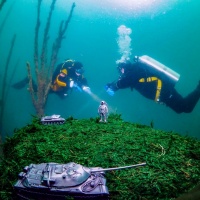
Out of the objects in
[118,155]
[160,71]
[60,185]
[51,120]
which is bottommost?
[60,185]

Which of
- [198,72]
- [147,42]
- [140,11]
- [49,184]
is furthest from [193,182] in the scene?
[140,11]

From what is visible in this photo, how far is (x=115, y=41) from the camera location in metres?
88.7

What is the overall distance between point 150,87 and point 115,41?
80588mm

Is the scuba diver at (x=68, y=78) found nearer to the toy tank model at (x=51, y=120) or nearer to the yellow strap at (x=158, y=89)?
the yellow strap at (x=158, y=89)

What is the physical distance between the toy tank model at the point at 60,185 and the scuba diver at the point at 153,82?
23.7 feet

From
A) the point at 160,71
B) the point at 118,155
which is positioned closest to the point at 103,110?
the point at 118,155

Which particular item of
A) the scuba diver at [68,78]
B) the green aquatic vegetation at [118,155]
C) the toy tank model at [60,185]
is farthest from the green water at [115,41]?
the toy tank model at [60,185]

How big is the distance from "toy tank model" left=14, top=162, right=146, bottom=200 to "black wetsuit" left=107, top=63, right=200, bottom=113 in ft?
22.9

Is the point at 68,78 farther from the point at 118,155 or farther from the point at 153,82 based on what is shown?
the point at 118,155

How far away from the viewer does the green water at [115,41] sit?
7350cm

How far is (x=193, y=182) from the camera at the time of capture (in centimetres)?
305

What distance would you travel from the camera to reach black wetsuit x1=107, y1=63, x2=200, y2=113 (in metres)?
10.3

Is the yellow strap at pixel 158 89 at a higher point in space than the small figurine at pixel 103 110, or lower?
higher

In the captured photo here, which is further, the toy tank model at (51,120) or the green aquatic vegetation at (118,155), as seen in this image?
the toy tank model at (51,120)
